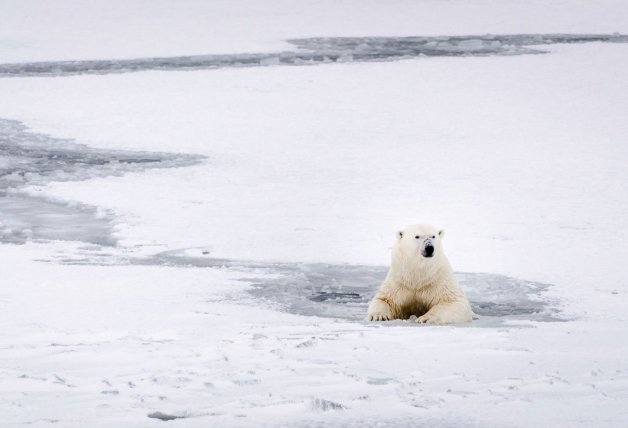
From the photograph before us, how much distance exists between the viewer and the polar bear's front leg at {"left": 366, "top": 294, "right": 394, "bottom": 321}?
4352 millimetres

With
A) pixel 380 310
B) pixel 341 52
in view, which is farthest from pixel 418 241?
pixel 341 52

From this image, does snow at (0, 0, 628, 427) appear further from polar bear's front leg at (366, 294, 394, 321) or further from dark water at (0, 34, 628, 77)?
dark water at (0, 34, 628, 77)

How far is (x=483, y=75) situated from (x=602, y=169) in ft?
13.8

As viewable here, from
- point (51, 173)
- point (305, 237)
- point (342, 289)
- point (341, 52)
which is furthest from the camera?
point (341, 52)

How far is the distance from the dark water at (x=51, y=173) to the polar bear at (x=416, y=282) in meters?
1.91

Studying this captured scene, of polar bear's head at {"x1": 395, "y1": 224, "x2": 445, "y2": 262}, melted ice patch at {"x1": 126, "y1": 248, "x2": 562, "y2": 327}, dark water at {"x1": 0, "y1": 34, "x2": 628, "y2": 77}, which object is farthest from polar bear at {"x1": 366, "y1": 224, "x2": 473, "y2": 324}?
dark water at {"x1": 0, "y1": 34, "x2": 628, "y2": 77}

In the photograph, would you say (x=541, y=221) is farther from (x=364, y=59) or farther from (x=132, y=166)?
(x=364, y=59)

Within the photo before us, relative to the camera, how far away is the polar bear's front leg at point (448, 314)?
4.26 m

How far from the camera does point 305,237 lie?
5.97m

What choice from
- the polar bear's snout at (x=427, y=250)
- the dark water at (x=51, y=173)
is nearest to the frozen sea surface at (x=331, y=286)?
the polar bear's snout at (x=427, y=250)

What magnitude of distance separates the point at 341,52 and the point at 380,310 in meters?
9.35

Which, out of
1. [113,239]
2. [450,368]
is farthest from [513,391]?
[113,239]

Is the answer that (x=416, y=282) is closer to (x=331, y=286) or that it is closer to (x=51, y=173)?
(x=331, y=286)

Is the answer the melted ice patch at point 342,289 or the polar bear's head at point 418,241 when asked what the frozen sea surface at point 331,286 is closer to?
the melted ice patch at point 342,289
